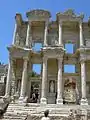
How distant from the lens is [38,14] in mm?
30531

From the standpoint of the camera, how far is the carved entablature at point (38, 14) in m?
30.4

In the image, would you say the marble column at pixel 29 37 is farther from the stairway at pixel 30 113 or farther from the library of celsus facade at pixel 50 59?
the stairway at pixel 30 113

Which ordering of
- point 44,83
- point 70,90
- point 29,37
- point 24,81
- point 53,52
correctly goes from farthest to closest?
point 29,37 → point 70,90 → point 53,52 → point 24,81 → point 44,83

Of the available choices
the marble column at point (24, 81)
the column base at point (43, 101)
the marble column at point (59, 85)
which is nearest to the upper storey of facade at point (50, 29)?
the marble column at point (24, 81)

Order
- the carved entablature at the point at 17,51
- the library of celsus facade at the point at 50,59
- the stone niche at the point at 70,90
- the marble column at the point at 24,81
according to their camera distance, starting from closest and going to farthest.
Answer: the marble column at the point at 24,81
the library of celsus facade at the point at 50,59
the carved entablature at the point at 17,51
the stone niche at the point at 70,90

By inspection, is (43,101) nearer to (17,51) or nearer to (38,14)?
(17,51)

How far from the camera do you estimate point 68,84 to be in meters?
29.0

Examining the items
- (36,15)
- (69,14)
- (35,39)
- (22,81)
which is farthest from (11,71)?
(69,14)

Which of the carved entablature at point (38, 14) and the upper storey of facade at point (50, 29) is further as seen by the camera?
the carved entablature at point (38, 14)

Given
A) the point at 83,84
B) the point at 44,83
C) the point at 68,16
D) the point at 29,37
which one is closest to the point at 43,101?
the point at 44,83

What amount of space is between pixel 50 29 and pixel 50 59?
4.94 metres

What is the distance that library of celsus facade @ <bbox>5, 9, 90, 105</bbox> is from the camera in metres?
26.6

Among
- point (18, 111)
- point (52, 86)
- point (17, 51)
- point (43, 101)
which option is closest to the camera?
point (18, 111)

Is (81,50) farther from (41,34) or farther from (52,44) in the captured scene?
(41,34)
